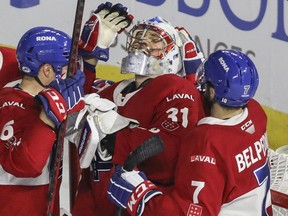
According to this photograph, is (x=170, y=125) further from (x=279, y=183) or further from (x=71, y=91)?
(x=279, y=183)

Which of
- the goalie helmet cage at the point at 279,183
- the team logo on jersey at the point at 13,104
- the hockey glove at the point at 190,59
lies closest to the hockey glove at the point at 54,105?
the team logo on jersey at the point at 13,104

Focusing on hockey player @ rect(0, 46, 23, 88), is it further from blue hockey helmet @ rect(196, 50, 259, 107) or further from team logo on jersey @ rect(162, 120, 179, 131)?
blue hockey helmet @ rect(196, 50, 259, 107)

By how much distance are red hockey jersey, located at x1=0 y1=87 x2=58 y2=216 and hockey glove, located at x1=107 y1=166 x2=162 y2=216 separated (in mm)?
216

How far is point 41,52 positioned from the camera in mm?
2545

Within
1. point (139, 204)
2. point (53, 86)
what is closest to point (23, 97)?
point (53, 86)

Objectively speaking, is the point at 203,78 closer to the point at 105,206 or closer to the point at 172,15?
the point at 105,206

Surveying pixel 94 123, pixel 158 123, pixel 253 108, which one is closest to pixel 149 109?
pixel 158 123

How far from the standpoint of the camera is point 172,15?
4090mm

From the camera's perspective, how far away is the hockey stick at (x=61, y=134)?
7.80 feet

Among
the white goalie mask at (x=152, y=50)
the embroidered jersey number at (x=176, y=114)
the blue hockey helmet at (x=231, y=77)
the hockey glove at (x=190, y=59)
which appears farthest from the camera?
the hockey glove at (x=190, y=59)

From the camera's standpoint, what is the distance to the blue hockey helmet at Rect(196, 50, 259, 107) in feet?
7.81

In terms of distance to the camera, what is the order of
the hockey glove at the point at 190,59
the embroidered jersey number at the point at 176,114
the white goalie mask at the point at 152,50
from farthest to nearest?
the hockey glove at the point at 190,59 < the white goalie mask at the point at 152,50 < the embroidered jersey number at the point at 176,114

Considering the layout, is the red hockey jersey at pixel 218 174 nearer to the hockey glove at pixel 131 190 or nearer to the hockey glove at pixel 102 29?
the hockey glove at pixel 131 190

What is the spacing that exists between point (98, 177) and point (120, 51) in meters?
1.41
